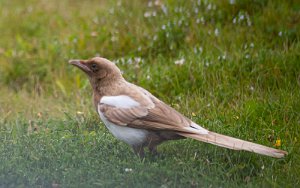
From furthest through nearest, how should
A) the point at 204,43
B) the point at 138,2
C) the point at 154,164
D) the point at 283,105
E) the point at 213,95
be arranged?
1. the point at 138,2
2. the point at 204,43
3. the point at 213,95
4. the point at 283,105
5. the point at 154,164

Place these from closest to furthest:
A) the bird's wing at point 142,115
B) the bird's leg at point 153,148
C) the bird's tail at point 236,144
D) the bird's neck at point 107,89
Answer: the bird's tail at point 236,144 → the bird's wing at point 142,115 → the bird's leg at point 153,148 → the bird's neck at point 107,89

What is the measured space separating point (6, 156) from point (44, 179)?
→ 0.47 metres

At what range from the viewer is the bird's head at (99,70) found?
5.37 m

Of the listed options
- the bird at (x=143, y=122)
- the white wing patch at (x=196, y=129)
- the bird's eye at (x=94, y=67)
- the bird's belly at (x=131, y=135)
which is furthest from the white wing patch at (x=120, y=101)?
the white wing patch at (x=196, y=129)

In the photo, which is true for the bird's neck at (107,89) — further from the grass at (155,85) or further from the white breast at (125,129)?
the grass at (155,85)

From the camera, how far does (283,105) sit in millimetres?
5855

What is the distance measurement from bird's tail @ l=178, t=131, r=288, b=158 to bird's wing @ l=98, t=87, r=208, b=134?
6cm

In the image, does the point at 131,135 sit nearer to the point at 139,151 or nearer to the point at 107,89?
the point at 139,151

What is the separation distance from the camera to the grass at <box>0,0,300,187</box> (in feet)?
16.0

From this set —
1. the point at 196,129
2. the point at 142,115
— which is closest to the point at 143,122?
the point at 142,115

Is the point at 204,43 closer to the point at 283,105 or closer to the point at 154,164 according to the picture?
the point at 283,105

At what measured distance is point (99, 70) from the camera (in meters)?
5.38

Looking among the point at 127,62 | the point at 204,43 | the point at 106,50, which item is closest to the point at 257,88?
the point at 204,43

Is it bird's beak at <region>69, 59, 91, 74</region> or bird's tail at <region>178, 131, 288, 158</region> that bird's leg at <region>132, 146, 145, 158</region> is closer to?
bird's tail at <region>178, 131, 288, 158</region>
